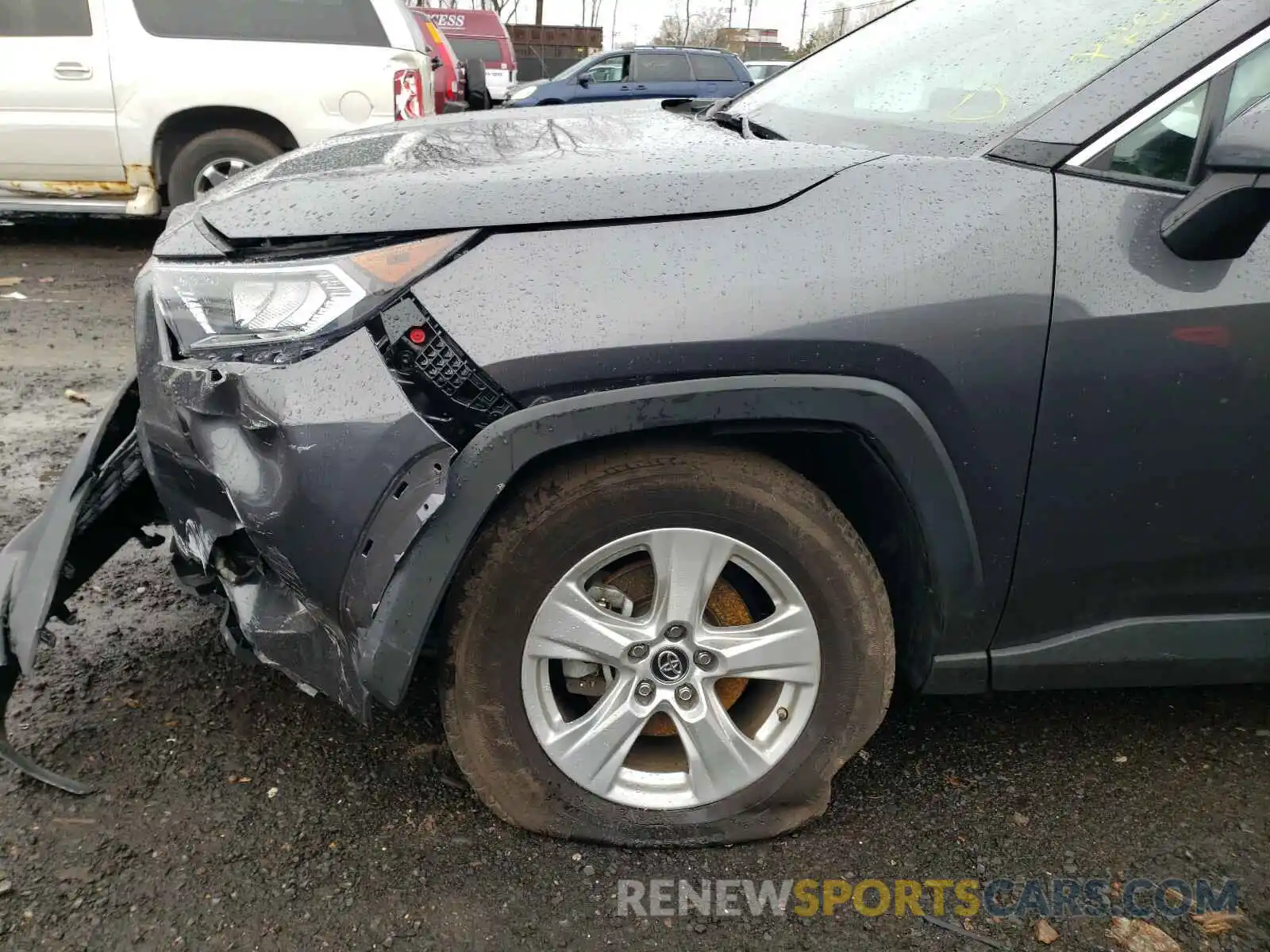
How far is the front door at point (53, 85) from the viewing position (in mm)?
6465

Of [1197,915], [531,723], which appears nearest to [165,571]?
[531,723]

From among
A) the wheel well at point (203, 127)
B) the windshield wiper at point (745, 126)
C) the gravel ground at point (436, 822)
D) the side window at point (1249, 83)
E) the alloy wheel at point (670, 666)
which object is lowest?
the gravel ground at point (436, 822)

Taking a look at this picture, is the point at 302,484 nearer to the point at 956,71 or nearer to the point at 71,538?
the point at 71,538

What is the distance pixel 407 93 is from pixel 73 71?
2.18 metres

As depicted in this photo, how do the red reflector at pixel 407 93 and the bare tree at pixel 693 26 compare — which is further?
the bare tree at pixel 693 26

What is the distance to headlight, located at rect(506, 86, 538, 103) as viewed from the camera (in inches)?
618

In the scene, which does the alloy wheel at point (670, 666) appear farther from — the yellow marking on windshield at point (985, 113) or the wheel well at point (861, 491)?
the yellow marking on windshield at point (985, 113)

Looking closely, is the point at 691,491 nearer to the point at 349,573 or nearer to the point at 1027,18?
Answer: the point at 349,573

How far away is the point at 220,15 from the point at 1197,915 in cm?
739

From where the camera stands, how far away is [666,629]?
1.90 m

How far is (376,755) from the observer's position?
2266mm

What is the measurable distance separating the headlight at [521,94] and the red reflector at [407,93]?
9364 millimetres

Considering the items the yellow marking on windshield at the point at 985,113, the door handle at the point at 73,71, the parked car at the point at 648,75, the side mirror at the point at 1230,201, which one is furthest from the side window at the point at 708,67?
the side mirror at the point at 1230,201

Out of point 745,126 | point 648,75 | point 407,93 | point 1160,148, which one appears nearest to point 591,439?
point 745,126
